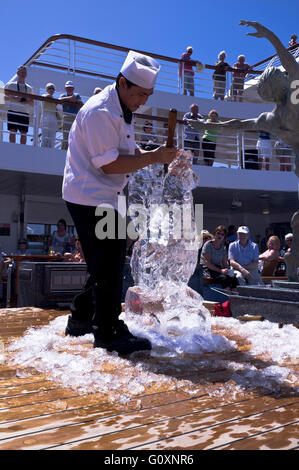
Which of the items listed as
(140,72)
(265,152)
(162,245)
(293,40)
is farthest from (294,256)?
(293,40)

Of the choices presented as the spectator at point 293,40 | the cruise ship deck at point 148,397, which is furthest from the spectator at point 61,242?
the spectator at point 293,40

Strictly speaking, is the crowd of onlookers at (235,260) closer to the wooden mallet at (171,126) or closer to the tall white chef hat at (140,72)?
the wooden mallet at (171,126)

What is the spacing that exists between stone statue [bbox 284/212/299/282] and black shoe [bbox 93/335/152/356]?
1969mm

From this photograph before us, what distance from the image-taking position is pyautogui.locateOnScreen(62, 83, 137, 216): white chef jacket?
2.15 m

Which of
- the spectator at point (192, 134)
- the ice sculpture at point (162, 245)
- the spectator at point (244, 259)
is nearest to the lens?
the ice sculpture at point (162, 245)

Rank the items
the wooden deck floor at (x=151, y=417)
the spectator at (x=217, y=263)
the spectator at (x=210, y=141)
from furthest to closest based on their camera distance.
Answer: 1. the spectator at (x=210, y=141)
2. the spectator at (x=217, y=263)
3. the wooden deck floor at (x=151, y=417)

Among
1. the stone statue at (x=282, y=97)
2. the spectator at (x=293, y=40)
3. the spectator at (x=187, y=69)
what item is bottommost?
the stone statue at (x=282, y=97)

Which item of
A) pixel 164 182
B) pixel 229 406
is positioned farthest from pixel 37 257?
pixel 229 406

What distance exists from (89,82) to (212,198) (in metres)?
4.81

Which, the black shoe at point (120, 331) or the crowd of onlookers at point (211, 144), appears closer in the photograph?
the black shoe at point (120, 331)

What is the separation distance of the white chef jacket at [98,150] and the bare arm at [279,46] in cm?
190

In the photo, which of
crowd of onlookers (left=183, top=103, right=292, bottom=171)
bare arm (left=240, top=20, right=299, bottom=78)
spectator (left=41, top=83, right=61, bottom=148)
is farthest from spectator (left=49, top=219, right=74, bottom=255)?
bare arm (left=240, top=20, right=299, bottom=78)

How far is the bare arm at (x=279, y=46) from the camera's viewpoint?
3.56 m

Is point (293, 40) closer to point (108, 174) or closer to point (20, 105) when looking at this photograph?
point (20, 105)
